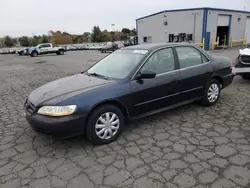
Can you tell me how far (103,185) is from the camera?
247cm

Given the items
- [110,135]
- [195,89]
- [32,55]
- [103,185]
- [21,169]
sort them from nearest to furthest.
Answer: [103,185] < [21,169] < [110,135] < [195,89] < [32,55]

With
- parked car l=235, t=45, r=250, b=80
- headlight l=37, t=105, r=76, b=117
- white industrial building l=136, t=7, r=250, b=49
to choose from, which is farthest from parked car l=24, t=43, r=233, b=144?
white industrial building l=136, t=7, r=250, b=49

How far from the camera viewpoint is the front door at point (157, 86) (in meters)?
3.58

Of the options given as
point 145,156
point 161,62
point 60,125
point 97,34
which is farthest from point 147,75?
point 97,34

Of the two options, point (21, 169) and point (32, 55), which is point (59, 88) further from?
point (32, 55)

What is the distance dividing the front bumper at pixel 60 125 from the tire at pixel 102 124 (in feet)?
0.46

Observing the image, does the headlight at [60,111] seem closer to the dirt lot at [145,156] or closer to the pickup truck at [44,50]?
the dirt lot at [145,156]

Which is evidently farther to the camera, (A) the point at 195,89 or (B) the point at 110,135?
(A) the point at 195,89

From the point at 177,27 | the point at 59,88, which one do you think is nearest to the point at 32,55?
the point at 177,27

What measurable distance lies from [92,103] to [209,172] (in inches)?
72.5

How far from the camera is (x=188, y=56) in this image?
4371 millimetres

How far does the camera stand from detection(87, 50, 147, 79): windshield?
369 cm

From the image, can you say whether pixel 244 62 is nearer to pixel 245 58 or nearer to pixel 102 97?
Answer: pixel 245 58

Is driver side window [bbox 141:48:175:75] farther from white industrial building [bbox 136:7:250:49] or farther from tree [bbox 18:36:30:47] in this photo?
tree [bbox 18:36:30:47]
